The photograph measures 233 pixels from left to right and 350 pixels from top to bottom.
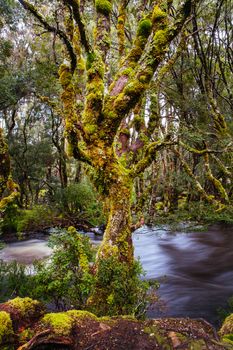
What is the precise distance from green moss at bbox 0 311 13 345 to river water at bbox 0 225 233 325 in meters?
4.81

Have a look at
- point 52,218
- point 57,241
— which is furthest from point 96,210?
point 57,241

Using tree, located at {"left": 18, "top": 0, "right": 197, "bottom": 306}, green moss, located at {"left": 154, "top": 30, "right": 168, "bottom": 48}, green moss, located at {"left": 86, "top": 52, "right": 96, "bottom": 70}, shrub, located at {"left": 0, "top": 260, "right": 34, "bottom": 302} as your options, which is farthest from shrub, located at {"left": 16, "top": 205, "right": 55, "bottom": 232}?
green moss, located at {"left": 154, "top": 30, "right": 168, "bottom": 48}

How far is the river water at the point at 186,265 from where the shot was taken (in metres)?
8.27

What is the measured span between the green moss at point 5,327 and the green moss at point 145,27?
552 cm

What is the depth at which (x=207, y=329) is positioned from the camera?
335 cm

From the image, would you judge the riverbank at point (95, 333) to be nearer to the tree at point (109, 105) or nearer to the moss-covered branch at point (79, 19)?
the tree at point (109, 105)

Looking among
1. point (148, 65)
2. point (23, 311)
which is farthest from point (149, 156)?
point (23, 311)

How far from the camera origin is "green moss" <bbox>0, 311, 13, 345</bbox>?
3197 millimetres

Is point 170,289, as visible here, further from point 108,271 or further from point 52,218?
point 52,218

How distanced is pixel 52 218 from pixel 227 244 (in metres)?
8.22

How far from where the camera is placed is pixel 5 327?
3242mm

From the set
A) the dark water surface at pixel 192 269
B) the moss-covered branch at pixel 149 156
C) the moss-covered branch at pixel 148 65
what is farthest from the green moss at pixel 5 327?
the dark water surface at pixel 192 269

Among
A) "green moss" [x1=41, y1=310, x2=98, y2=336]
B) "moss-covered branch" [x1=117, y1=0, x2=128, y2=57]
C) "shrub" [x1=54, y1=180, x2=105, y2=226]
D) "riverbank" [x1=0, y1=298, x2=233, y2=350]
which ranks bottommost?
"riverbank" [x1=0, y1=298, x2=233, y2=350]

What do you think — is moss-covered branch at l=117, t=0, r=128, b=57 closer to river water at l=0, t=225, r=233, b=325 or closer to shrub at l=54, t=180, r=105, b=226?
river water at l=0, t=225, r=233, b=325
